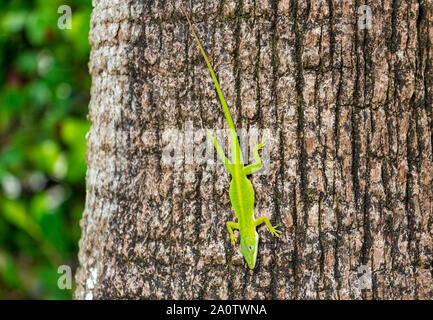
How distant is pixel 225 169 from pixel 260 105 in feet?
0.86

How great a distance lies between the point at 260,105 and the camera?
1.78 meters

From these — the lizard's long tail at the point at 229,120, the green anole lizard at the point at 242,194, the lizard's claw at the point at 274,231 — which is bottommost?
the lizard's claw at the point at 274,231

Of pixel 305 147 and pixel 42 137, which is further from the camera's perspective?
pixel 42 137

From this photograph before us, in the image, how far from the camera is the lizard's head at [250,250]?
1747 millimetres

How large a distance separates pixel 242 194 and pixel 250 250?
7.8 inches

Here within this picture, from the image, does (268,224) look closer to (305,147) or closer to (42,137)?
(305,147)

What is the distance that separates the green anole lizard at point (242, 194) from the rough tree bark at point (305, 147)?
0.10ft

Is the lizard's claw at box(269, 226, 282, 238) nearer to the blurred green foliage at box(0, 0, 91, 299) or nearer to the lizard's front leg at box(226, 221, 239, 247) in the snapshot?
the lizard's front leg at box(226, 221, 239, 247)

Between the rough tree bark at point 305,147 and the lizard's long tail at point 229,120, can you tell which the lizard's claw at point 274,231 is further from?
the lizard's long tail at point 229,120

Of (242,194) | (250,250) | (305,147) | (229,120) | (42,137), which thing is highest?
(42,137)

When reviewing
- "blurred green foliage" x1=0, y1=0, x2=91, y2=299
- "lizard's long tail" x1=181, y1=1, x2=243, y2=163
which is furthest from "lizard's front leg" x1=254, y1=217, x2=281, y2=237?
"blurred green foliage" x1=0, y1=0, x2=91, y2=299

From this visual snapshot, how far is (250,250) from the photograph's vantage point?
5.78 feet

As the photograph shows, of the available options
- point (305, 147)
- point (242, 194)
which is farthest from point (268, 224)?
point (305, 147)

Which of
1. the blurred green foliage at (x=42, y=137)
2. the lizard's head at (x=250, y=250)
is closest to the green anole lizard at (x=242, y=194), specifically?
the lizard's head at (x=250, y=250)
